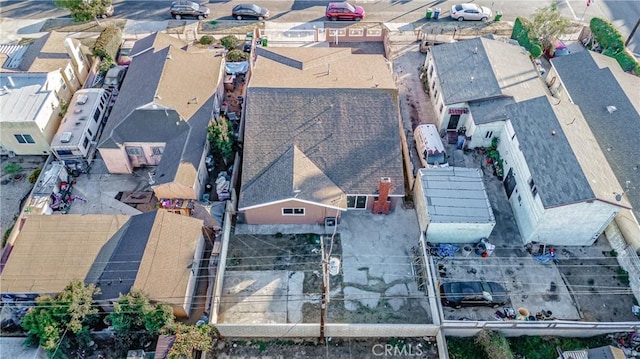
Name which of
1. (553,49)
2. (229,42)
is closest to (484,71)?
(553,49)

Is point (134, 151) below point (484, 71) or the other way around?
below

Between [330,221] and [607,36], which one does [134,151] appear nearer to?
[330,221]

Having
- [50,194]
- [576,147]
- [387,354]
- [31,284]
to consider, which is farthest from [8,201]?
[576,147]

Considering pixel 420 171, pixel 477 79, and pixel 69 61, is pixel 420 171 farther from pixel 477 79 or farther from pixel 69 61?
pixel 69 61

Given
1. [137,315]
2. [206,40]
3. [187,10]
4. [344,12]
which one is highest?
[187,10]

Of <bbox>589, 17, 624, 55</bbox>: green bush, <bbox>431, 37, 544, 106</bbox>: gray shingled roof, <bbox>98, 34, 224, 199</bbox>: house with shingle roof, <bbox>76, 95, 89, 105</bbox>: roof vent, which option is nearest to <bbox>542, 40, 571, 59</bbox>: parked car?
<bbox>589, 17, 624, 55</bbox>: green bush

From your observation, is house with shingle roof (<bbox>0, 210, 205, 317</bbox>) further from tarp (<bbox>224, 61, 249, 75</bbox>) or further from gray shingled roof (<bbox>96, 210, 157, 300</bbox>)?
tarp (<bbox>224, 61, 249, 75</bbox>)
